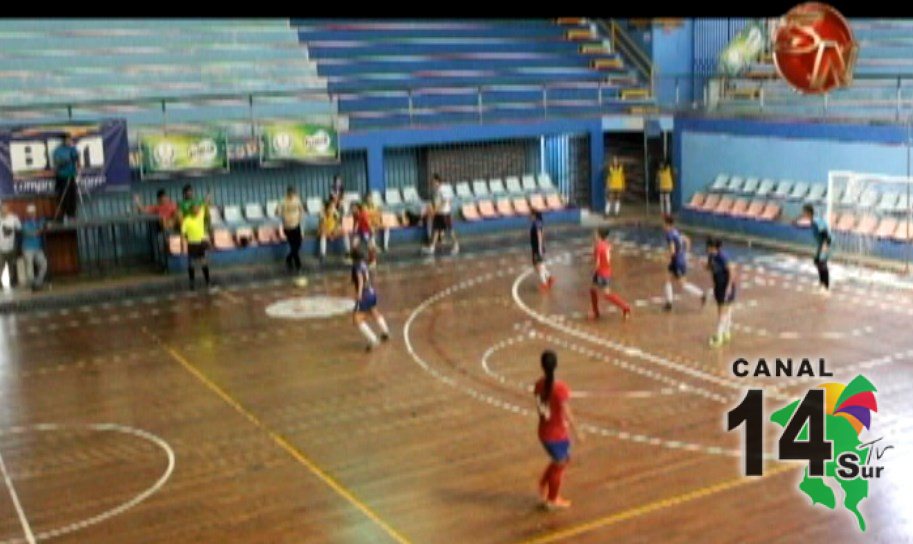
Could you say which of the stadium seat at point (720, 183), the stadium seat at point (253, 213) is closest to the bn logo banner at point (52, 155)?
the stadium seat at point (253, 213)

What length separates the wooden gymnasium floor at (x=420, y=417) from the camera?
33.8 feet

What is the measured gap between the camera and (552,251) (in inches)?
998

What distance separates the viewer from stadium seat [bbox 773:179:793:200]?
83.0 ft

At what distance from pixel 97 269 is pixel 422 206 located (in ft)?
26.1

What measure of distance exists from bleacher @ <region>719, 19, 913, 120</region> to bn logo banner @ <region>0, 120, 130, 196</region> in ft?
49.8

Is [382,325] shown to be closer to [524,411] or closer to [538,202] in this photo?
[524,411]

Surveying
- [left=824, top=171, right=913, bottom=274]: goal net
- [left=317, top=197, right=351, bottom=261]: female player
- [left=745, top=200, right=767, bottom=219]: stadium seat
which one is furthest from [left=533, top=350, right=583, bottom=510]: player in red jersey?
[left=745, top=200, right=767, bottom=219]: stadium seat

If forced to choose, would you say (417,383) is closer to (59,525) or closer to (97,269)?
(59,525)

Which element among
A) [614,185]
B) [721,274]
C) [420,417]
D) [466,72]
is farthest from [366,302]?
[466,72]

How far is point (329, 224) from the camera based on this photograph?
24.5 m

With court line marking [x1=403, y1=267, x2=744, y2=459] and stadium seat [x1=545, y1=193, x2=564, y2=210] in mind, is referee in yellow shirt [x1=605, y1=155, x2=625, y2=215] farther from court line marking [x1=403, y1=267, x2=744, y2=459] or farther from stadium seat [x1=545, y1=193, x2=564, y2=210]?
court line marking [x1=403, y1=267, x2=744, y2=459]

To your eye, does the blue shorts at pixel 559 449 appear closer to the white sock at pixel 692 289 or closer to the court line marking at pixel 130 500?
the court line marking at pixel 130 500

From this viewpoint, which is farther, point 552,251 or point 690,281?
point 552,251

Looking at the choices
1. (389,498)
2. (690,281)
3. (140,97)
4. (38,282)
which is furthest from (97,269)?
(389,498)
